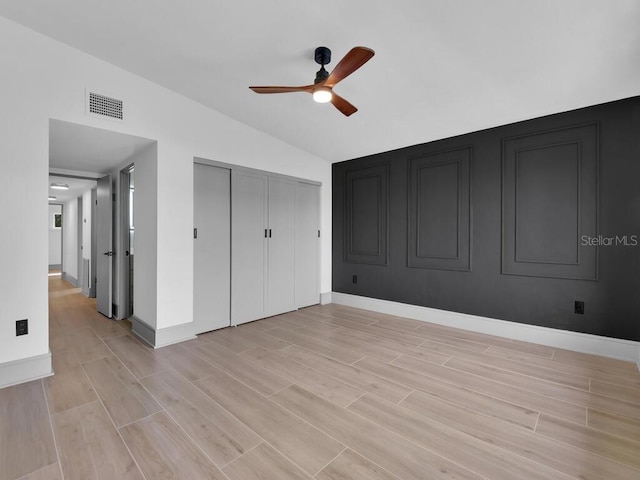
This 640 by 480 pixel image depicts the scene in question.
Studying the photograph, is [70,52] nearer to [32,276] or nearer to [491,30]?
[32,276]

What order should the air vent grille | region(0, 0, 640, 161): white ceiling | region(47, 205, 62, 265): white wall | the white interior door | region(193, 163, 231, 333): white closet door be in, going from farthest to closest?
region(47, 205, 62, 265): white wall → the white interior door → region(193, 163, 231, 333): white closet door → the air vent grille → region(0, 0, 640, 161): white ceiling

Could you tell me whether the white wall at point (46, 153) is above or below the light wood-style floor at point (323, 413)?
above

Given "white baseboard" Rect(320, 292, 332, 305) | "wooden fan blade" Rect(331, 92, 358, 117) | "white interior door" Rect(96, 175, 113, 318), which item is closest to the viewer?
"wooden fan blade" Rect(331, 92, 358, 117)

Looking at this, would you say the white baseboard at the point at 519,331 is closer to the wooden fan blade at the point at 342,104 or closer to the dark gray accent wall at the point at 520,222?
the dark gray accent wall at the point at 520,222

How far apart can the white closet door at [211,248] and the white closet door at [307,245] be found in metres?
1.23

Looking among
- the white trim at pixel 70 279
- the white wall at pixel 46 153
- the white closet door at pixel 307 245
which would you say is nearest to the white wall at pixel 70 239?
the white trim at pixel 70 279

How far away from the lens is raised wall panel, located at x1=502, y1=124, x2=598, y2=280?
3.05 meters

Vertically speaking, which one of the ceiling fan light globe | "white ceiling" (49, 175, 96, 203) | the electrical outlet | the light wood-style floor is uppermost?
the ceiling fan light globe

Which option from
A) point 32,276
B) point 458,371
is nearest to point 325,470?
point 458,371

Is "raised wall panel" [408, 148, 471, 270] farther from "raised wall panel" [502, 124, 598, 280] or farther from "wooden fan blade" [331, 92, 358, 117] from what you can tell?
"wooden fan blade" [331, 92, 358, 117]

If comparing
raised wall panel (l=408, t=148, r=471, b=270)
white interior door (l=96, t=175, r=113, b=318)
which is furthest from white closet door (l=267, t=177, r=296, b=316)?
white interior door (l=96, t=175, r=113, b=318)

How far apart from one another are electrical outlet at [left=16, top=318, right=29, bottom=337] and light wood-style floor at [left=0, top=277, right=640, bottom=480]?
40cm

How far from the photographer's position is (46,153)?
2557 millimetres

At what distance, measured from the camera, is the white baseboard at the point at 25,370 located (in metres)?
2.34
